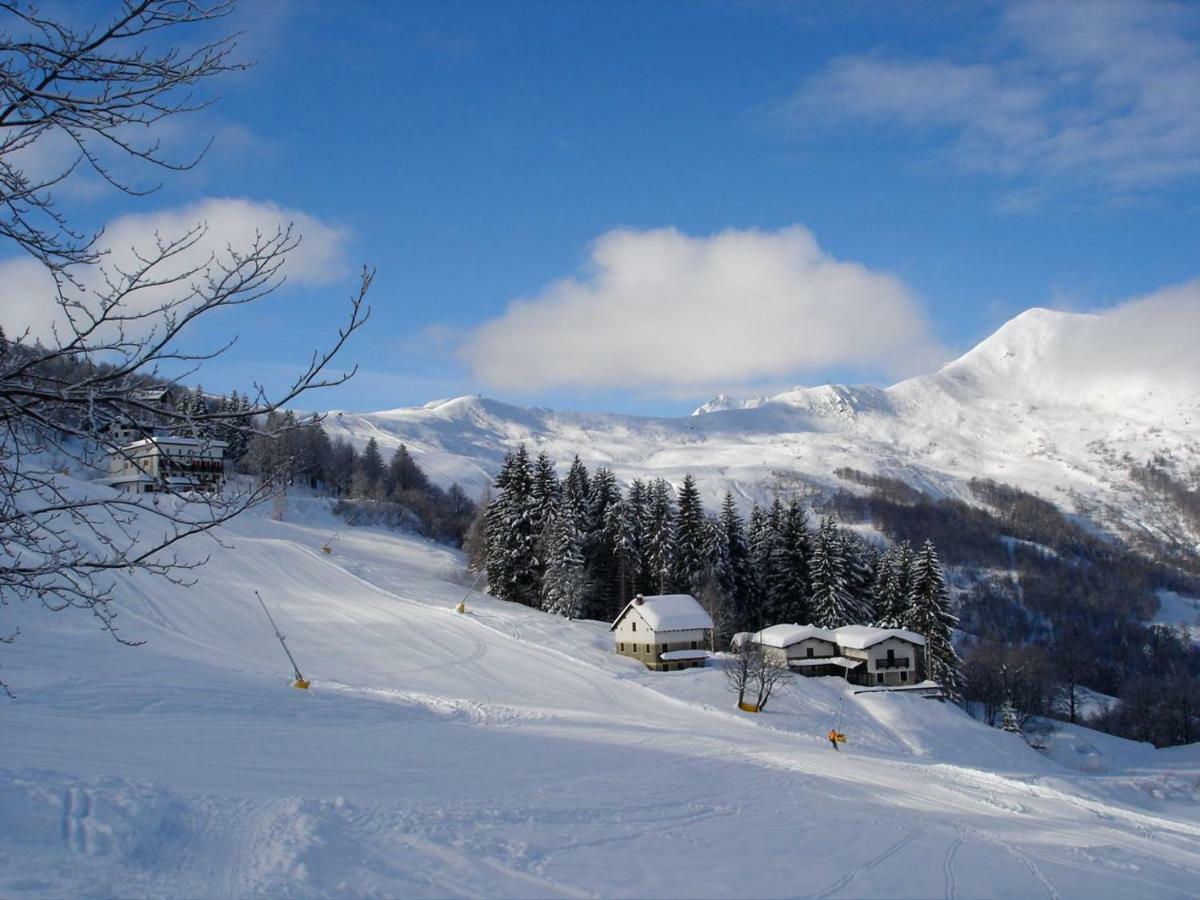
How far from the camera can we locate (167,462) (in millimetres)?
5703

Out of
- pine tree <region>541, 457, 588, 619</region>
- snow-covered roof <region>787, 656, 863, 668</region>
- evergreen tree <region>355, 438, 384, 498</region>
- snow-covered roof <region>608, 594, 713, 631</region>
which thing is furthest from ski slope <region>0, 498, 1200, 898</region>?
evergreen tree <region>355, 438, 384, 498</region>

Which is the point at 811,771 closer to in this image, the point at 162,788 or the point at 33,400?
the point at 162,788

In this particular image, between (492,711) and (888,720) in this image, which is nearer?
(492,711)

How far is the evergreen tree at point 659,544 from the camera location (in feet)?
191

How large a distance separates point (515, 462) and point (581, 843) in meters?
50.2

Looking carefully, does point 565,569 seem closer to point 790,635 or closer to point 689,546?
point 689,546

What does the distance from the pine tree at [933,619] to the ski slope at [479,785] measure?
954 centimetres

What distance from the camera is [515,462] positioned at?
61.8 meters

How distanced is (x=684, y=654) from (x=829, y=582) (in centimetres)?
1518

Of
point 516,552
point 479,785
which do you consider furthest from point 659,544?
point 479,785

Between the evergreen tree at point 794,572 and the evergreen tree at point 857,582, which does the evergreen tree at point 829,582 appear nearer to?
the evergreen tree at point 857,582

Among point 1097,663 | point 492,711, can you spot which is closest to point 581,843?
point 492,711

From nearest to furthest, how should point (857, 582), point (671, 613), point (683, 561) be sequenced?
point (671, 613)
point (857, 582)
point (683, 561)

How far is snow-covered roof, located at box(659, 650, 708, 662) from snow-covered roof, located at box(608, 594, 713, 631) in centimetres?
138
